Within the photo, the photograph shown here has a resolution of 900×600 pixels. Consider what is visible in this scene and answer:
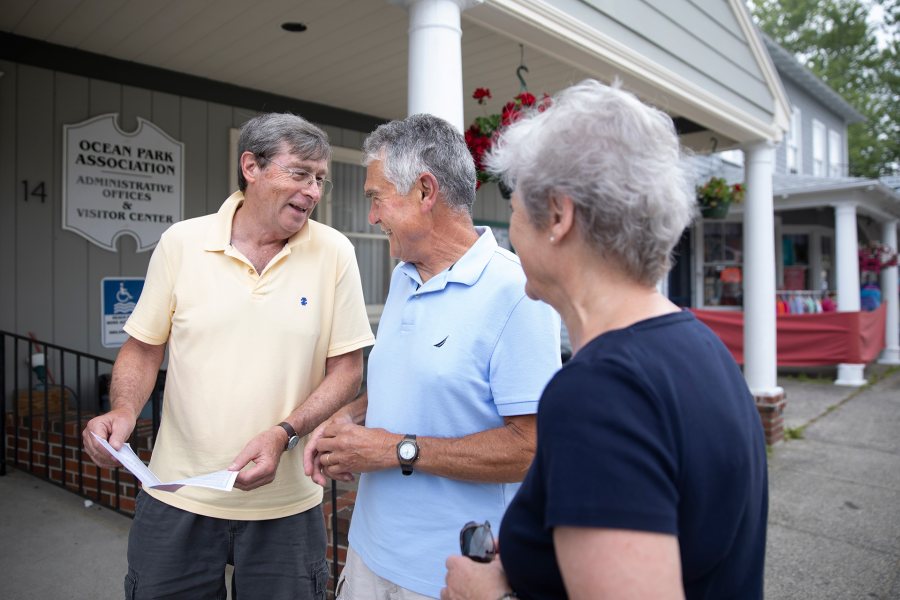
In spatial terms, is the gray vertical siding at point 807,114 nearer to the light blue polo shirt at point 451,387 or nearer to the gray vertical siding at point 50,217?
the gray vertical siding at point 50,217

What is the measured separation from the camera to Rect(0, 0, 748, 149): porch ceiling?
3793 millimetres

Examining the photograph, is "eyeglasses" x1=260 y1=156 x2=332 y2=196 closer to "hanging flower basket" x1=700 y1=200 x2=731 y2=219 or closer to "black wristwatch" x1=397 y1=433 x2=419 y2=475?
"black wristwatch" x1=397 y1=433 x2=419 y2=475

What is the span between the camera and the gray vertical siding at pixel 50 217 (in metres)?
4.33

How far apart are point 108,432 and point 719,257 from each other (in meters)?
11.4

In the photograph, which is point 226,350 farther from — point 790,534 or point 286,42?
point 790,534

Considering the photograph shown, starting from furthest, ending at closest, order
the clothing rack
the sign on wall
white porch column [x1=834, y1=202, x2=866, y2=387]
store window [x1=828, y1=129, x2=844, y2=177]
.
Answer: store window [x1=828, y1=129, x2=844, y2=177] < the clothing rack < white porch column [x1=834, y1=202, x2=866, y2=387] < the sign on wall

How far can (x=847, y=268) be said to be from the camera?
950 cm

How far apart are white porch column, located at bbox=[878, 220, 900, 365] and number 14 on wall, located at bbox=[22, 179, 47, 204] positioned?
12.4 meters

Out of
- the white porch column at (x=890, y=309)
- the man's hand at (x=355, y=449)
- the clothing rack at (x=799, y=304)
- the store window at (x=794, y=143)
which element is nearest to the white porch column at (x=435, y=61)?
the man's hand at (x=355, y=449)

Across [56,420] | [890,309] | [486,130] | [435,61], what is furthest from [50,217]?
[890,309]

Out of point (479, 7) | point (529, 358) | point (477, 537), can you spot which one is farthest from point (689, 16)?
point (477, 537)

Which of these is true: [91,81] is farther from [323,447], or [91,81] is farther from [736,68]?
[736,68]

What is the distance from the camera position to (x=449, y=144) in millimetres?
1680

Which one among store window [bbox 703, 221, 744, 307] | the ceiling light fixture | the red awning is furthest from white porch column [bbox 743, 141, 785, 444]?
store window [bbox 703, 221, 744, 307]
